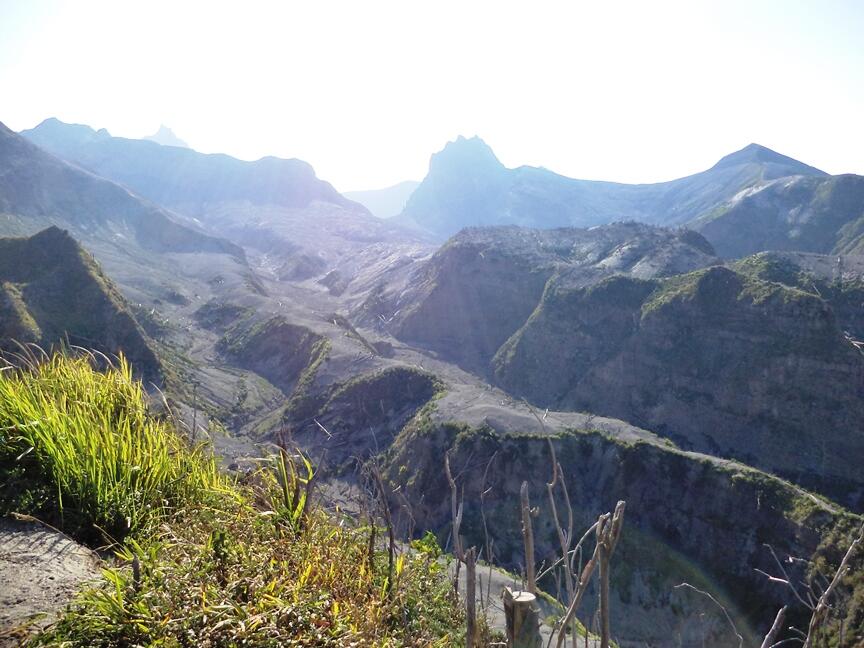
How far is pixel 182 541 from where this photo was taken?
4.17 m

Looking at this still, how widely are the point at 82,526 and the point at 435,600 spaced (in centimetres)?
389

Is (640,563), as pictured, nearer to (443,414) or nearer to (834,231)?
(443,414)

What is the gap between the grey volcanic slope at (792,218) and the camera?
13450cm

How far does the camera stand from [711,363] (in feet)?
174

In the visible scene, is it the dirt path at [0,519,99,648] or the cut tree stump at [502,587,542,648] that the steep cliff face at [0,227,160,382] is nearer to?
the dirt path at [0,519,99,648]

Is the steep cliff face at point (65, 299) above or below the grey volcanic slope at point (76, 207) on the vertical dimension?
below

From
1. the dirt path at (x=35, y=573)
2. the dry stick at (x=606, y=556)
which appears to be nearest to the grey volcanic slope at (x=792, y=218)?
the dry stick at (x=606, y=556)

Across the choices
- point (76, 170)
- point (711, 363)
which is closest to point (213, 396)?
point (711, 363)

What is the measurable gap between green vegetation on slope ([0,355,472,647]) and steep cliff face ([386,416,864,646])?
1966 cm

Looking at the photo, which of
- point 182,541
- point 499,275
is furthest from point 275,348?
point 182,541

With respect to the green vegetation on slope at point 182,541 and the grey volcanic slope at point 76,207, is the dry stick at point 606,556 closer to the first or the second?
the green vegetation on slope at point 182,541

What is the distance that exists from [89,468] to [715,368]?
5598 cm

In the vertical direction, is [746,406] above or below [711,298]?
below

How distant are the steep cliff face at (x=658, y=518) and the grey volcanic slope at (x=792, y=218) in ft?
390
